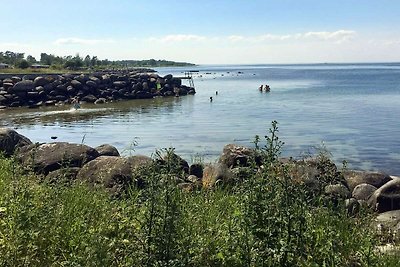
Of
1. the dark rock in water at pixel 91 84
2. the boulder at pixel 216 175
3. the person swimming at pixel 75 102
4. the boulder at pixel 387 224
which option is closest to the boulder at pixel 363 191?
the boulder at pixel 387 224

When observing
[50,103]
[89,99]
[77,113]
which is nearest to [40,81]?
[50,103]

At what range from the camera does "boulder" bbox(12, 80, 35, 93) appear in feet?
143

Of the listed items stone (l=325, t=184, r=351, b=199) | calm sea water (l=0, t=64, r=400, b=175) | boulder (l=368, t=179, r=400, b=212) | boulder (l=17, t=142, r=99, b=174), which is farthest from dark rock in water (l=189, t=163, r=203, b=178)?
stone (l=325, t=184, r=351, b=199)

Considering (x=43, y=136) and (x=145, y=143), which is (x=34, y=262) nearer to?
(x=145, y=143)

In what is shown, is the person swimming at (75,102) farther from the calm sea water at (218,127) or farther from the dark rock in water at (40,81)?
the dark rock in water at (40,81)

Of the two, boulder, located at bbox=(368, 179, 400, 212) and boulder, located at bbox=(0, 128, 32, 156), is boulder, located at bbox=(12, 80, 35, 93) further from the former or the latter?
boulder, located at bbox=(368, 179, 400, 212)

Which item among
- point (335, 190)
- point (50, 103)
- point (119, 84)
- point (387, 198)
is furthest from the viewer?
point (119, 84)

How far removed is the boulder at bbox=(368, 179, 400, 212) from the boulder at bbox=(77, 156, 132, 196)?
5.44 meters

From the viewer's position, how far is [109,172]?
955 cm

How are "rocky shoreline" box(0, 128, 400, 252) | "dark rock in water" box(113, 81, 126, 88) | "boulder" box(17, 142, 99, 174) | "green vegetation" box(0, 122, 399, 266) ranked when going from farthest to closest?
1. "dark rock in water" box(113, 81, 126, 88)
2. "boulder" box(17, 142, 99, 174)
3. "rocky shoreline" box(0, 128, 400, 252)
4. "green vegetation" box(0, 122, 399, 266)

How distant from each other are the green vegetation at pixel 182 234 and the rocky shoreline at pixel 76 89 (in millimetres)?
38363

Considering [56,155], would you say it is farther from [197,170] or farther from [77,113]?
[77,113]

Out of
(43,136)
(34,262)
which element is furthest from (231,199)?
(43,136)

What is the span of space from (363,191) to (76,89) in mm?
40285
